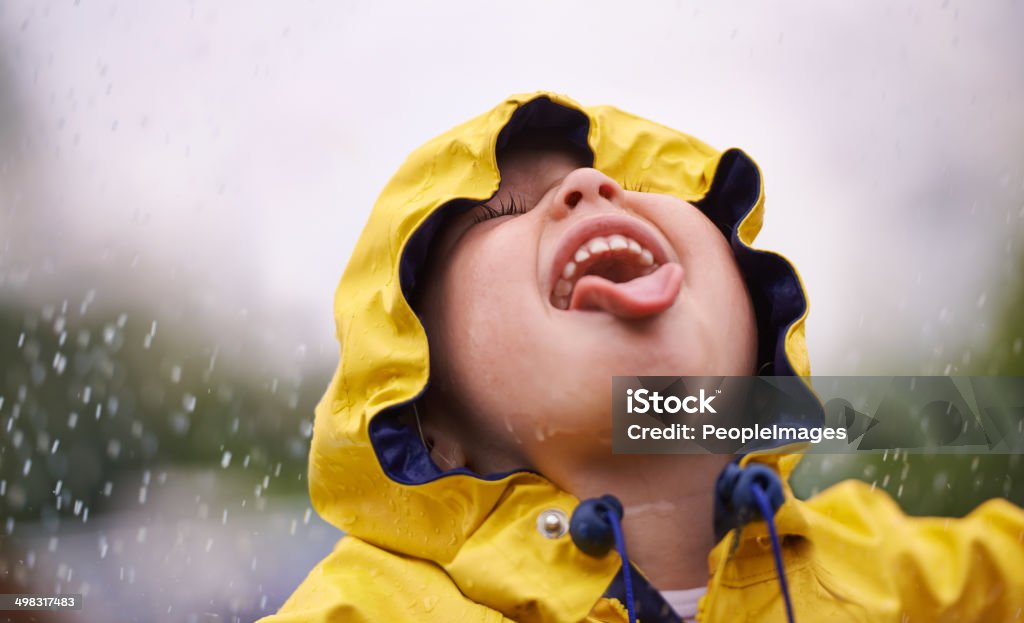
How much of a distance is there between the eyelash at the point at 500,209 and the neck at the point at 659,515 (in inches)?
13.7

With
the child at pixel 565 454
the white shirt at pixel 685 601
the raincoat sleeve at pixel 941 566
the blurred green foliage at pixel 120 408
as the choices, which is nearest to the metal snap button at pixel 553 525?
the child at pixel 565 454

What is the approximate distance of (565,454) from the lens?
99 centimetres

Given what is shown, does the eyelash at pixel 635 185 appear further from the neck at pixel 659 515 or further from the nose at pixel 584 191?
the neck at pixel 659 515

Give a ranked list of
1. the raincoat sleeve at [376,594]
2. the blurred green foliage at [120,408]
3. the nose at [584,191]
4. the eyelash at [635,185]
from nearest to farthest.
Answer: the raincoat sleeve at [376,594], the nose at [584,191], the eyelash at [635,185], the blurred green foliage at [120,408]

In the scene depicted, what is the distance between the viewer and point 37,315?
2158 millimetres

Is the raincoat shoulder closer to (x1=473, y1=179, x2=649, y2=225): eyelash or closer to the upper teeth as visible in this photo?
the upper teeth

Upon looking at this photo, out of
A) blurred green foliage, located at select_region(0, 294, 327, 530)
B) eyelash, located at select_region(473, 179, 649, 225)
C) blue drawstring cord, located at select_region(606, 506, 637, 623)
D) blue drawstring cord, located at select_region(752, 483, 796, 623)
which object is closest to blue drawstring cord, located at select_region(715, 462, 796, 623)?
blue drawstring cord, located at select_region(752, 483, 796, 623)

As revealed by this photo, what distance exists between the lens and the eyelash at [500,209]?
45.0 inches

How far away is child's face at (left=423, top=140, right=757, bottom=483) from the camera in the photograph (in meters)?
0.96

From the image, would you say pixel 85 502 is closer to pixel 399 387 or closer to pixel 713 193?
pixel 399 387

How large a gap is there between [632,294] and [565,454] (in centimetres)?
19

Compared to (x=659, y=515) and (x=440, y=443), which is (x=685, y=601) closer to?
(x=659, y=515)

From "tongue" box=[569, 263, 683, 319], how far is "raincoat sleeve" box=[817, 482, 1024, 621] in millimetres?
357

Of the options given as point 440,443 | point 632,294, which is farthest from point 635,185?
point 440,443
